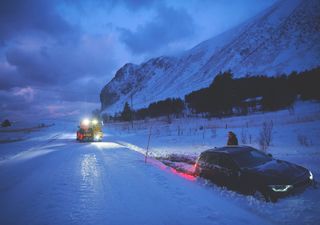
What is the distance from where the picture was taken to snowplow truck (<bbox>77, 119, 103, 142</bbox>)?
85.7ft

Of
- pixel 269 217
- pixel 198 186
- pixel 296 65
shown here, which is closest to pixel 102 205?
pixel 198 186

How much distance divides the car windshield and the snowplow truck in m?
21.8

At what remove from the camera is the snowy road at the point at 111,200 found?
5.04m

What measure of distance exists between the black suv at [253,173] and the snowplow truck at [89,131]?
2036cm

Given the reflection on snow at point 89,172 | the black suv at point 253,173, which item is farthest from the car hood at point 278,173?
the reflection on snow at point 89,172

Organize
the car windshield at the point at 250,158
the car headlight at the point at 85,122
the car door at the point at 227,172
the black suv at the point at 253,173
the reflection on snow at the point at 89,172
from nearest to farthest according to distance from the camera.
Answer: the black suv at the point at 253,173 < the car door at the point at 227,172 < the car windshield at the point at 250,158 < the reflection on snow at the point at 89,172 < the car headlight at the point at 85,122

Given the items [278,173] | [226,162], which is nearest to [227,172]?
[226,162]

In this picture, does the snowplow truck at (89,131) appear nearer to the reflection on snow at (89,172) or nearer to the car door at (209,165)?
the reflection on snow at (89,172)

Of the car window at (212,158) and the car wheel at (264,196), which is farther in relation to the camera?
the car window at (212,158)

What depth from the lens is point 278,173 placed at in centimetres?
627

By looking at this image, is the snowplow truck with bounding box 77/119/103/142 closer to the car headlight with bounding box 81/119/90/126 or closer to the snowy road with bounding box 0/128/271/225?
the car headlight with bounding box 81/119/90/126

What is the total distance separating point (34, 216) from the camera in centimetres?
511

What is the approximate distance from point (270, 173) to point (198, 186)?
249 centimetres

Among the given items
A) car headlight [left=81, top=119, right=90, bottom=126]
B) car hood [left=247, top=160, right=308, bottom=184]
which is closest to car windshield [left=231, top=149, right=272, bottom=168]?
car hood [left=247, top=160, right=308, bottom=184]
